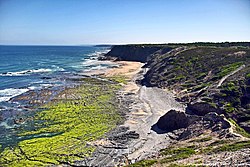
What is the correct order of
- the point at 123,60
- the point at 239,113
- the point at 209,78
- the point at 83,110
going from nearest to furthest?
1. the point at 239,113
2. the point at 83,110
3. the point at 209,78
4. the point at 123,60

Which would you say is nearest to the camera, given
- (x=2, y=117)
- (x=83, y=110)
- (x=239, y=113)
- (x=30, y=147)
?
(x=30, y=147)

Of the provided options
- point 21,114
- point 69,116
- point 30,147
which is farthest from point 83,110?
point 30,147

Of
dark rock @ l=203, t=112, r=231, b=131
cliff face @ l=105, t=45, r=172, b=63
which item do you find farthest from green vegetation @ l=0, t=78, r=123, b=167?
cliff face @ l=105, t=45, r=172, b=63

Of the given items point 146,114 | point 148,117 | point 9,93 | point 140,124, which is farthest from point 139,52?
point 140,124

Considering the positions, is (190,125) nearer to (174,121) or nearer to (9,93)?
(174,121)

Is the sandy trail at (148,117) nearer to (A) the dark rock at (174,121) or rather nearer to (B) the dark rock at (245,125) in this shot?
(A) the dark rock at (174,121)

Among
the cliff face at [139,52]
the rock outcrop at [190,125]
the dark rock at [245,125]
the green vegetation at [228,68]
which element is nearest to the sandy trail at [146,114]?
the rock outcrop at [190,125]

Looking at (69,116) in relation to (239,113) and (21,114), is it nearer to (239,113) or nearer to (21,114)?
(21,114)
